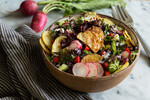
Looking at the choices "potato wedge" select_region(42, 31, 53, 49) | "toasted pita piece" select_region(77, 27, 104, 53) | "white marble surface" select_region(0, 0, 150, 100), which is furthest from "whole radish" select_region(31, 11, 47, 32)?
"toasted pita piece" select_region(77, 27, 104, 53)

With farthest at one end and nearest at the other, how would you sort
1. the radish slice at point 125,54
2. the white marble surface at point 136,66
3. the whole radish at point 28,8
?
the whole radish at point 28,8 < the white marble surface at point 136,66 < the radish slice at point 125,54

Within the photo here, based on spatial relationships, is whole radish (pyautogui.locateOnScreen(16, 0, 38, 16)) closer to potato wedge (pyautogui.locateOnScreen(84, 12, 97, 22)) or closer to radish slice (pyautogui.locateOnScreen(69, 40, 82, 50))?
potato wedge (pyautogui.locateOnScreen(84, 12, 97, 22))

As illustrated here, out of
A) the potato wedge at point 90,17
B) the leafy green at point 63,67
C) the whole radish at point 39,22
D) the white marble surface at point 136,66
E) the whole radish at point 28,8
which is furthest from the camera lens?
the whole radish at point 28,8

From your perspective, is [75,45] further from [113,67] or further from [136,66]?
[136,66]

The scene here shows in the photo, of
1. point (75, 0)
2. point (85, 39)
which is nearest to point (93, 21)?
point (85, 39)

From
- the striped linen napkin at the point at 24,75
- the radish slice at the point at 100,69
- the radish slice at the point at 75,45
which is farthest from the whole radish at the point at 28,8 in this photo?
the radish slice at the point at 100,69

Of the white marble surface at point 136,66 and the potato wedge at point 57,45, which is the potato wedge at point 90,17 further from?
the white marble surface at point 136,66
